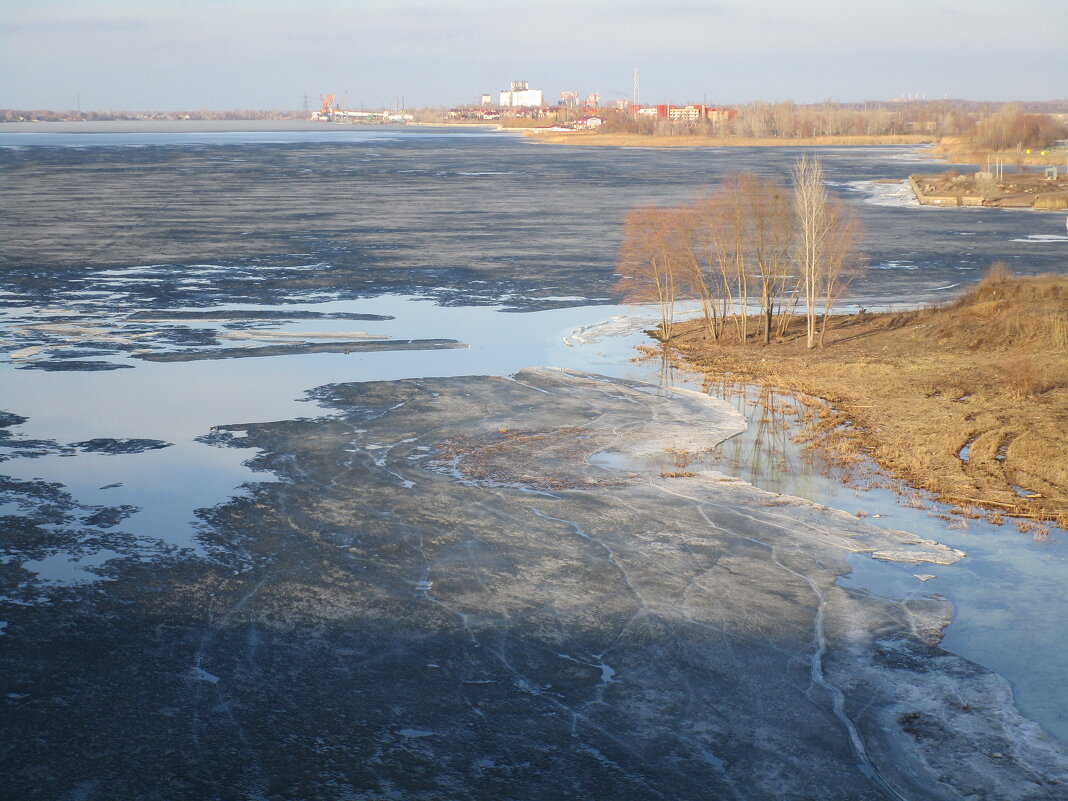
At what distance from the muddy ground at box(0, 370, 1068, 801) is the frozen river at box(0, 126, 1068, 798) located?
0.44 m

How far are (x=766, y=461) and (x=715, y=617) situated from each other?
561 centimetres

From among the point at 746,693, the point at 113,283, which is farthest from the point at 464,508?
the point at 113,283

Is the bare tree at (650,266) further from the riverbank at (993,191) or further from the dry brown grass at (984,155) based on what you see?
the dry brown grass at (984,155)

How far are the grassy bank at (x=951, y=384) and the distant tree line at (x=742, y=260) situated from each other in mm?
686

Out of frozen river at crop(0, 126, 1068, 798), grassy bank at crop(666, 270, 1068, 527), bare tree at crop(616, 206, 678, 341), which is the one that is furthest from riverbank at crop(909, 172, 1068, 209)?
grassy bank at crop(666, 270, 1068, 527)

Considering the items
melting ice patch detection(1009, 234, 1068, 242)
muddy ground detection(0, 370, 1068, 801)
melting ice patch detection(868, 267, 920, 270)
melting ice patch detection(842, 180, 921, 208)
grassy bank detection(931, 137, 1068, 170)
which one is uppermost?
grassy bank detection(931, 137, 1068, 170)

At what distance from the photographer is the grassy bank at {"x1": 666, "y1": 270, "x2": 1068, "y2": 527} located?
1571 centimetres

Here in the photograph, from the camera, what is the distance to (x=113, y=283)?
31.0 m

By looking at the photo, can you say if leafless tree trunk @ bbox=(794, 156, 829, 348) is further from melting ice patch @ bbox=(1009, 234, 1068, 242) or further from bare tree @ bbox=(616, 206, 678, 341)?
melting ice patch @ bbox=(1009, 234, 1068, 242)

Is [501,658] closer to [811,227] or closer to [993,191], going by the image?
[811,227]

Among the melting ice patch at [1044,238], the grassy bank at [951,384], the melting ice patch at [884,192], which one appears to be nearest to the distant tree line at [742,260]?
the grassy bank at [951,384]

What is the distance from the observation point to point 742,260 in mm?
27469

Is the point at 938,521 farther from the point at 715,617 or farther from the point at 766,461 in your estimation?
the point at 715,617

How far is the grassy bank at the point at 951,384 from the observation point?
619 inches
